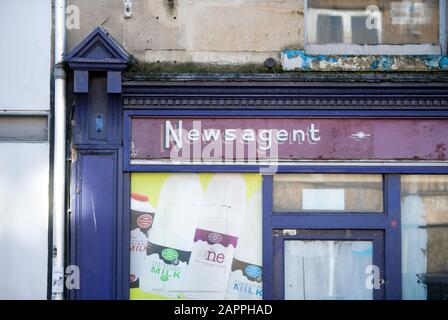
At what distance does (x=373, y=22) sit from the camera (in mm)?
10312

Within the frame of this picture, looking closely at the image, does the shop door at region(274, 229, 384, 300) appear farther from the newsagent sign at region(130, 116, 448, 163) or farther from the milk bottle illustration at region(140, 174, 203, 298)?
the milk bottle illustration at region(140, 174, 203, 298)

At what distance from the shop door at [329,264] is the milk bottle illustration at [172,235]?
100cm

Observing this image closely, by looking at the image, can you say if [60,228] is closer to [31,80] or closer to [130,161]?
[130,161]

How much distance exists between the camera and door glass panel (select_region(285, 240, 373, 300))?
9953 millimetres

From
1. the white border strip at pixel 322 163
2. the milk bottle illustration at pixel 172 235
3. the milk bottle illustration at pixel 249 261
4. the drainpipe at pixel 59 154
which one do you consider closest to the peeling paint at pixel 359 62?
the white border strip at pixel 322 163

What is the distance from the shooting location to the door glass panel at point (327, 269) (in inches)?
392

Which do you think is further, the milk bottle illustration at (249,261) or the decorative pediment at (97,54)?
the milk bottle illustration at (249,261)

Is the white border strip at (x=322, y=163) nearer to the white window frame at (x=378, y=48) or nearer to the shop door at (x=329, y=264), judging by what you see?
the shop door at (x=329, y=264)

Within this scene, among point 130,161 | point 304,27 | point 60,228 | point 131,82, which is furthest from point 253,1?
point 60,228

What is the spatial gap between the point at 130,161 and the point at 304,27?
8.19 ft

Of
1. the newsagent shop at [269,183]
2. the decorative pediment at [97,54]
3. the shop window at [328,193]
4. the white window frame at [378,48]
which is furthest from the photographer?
the white window frame at [378,48]

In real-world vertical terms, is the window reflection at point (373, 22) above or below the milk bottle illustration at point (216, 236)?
above

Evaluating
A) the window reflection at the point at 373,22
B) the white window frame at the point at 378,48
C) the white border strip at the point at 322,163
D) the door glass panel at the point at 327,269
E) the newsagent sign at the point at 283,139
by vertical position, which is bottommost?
the door glass panel at the point at 327,269

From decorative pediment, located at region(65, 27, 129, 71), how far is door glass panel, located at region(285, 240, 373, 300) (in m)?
2.75
